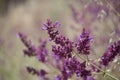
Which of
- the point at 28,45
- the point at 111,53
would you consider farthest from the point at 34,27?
the point at 111,53

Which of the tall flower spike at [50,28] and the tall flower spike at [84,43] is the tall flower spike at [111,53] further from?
the tall flower spike at [50,28]

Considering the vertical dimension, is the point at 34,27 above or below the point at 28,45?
above

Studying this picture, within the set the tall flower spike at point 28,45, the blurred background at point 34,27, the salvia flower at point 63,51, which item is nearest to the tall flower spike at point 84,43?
the salvia flower at point 63,51

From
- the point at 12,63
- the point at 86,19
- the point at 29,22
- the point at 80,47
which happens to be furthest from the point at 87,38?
the point at 29,22

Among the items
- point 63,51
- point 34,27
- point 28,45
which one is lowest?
point 63,51

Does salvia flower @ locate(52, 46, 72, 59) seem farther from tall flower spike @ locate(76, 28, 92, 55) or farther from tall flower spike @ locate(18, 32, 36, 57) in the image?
tall flower spike @ locate(18, 32, 36, 57)

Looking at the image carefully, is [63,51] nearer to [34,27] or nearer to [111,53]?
[111,53]

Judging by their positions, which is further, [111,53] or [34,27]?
[34,27]
